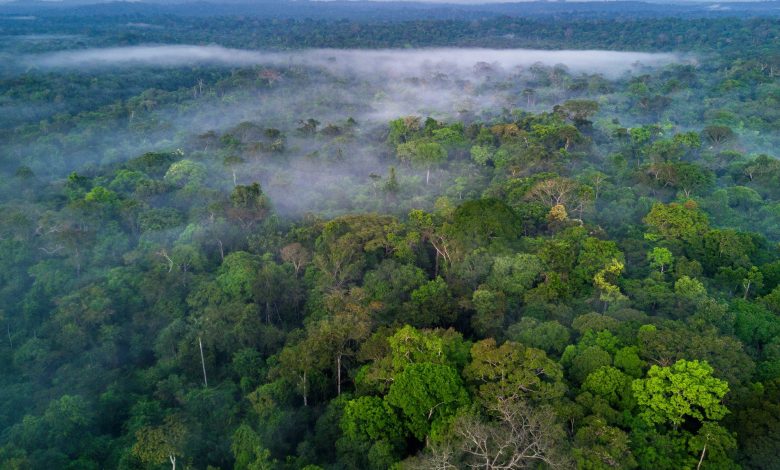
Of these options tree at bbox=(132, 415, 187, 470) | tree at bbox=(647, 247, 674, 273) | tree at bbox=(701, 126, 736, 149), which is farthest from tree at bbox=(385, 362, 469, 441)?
tree at bbox=(701, 126, 736, 149)

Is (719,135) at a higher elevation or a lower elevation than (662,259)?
higher

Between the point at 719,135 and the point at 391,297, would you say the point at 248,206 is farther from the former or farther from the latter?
the point at 719,135

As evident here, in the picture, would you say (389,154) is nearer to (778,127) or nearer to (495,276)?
(495,276)

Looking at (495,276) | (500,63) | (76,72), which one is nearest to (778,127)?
(495,276)

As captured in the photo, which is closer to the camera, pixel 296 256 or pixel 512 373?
pixel 512 373

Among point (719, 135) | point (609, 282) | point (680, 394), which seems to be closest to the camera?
point (680, 394)

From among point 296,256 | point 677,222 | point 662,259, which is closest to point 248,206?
point 296,256

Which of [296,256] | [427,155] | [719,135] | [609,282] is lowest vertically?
[296,256]

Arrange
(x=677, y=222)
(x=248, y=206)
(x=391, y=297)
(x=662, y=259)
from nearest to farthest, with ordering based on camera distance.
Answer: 1. (x=391, y=297)
2. (x=662, y=259)
3. (x=677, y=222)
4. (x=248, y=206)
